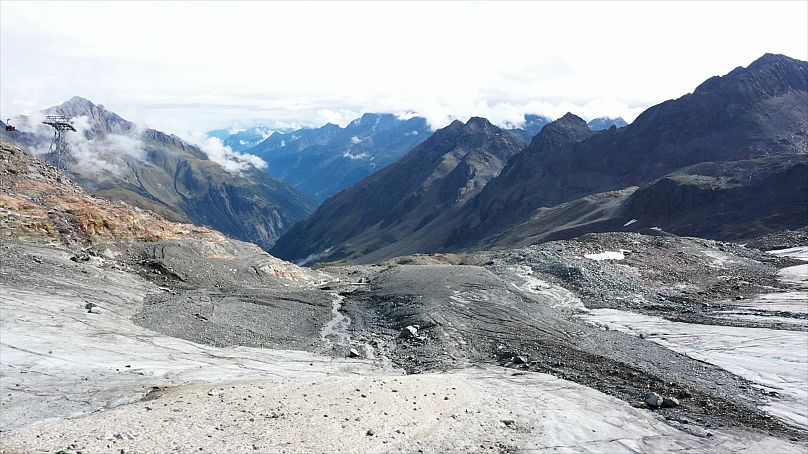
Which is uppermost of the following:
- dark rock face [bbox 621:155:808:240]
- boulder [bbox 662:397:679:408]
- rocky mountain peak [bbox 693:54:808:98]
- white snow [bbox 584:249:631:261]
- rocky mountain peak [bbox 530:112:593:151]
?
rocky mountain peak [bbox 693:54:808:98]

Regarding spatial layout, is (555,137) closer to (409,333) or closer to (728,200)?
(728,200)

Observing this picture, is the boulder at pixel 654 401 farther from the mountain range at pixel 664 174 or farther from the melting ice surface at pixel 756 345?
the mountain range at pixel 664 174

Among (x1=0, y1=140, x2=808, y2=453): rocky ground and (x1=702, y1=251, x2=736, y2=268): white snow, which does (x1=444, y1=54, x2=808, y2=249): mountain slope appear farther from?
(x1=0, y1=140, x2=808, y2=453): rocky ground

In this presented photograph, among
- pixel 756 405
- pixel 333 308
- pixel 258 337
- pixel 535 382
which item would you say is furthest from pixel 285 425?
pixel 333 308

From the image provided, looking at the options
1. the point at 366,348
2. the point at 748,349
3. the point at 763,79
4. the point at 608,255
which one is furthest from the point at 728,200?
the point at 366,348

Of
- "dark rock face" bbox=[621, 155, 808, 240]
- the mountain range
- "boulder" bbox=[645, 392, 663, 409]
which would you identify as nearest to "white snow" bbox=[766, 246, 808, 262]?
"dark rock face" bbox=[621, 155, 808, 240]

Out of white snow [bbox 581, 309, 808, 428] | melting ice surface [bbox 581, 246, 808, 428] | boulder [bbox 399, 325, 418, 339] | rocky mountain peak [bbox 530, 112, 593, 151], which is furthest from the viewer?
rocky mountain peak [bbox 530, 112, 593, 151]
